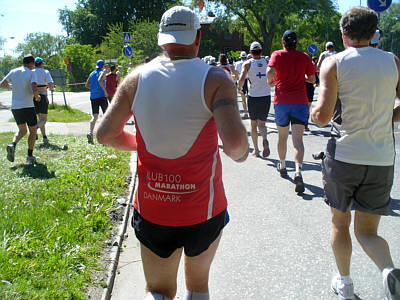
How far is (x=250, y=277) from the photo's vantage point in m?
3.26

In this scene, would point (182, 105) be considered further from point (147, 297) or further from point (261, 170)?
point (261, 170)

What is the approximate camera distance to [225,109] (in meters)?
1.75

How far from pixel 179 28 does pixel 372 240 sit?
1863mm

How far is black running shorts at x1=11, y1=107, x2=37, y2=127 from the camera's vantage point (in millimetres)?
7512

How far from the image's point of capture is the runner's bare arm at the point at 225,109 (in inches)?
69.1

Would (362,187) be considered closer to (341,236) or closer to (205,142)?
(341,236)

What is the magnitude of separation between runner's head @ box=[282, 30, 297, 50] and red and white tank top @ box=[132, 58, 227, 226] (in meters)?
3.78

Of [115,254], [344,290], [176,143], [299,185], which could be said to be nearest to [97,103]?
[299,185]

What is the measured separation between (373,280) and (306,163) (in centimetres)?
398

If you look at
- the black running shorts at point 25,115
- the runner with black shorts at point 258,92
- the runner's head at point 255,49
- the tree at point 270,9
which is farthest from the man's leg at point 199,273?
the tree at point 270,9

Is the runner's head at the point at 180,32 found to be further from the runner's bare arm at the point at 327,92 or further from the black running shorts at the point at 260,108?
the black running shorts at the point at 260,108

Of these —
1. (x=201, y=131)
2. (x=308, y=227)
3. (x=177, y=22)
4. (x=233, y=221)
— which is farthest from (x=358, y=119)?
(x=233, y=221)

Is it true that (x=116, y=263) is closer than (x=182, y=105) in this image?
No

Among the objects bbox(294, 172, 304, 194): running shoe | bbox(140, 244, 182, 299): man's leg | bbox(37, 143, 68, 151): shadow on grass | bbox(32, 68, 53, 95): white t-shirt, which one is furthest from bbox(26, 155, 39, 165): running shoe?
bbox(140, 244, 182, 299): man's leg
